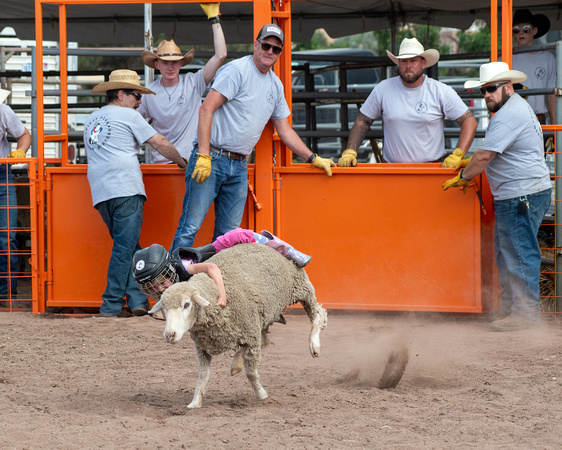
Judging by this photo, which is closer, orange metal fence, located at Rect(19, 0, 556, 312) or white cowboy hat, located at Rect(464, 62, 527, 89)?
white cowboy hat, located at Rect(464, 62, 527, 89)

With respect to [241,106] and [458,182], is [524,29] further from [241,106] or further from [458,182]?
[241,106]

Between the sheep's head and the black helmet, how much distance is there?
0.20m

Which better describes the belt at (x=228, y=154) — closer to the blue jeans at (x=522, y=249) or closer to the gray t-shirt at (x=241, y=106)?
the gray t-shirt at (x=241, y=106)

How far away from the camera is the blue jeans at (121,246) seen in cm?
709

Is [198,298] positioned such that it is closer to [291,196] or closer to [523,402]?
[523,402]

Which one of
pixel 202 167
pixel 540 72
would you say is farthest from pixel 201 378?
pixel 540 72

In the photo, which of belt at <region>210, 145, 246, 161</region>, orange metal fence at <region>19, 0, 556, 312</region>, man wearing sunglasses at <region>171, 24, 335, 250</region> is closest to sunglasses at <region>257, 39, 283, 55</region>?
man wearing sunglasses at <region>171, 24, 335, 250</region>

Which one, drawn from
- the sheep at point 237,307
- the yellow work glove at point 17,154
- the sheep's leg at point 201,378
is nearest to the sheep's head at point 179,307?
the sheep at point 237,307

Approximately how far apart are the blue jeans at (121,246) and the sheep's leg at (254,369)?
108 inches

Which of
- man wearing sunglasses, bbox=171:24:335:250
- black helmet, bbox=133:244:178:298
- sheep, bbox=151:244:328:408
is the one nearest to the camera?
sheep, bbox=151:244:328:408

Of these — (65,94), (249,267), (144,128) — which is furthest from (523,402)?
(65,94)

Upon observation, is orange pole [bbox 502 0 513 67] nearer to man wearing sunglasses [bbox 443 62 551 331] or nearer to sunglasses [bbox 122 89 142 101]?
man wearing sunglasses [bbox 443 62 551 331]

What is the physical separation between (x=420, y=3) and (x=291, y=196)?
14.7 feet

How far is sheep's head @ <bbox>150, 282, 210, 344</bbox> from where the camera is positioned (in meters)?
3.96
